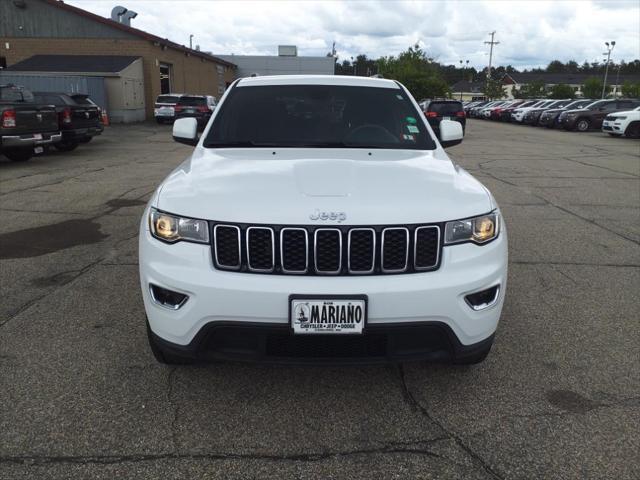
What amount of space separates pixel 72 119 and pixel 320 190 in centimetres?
1387

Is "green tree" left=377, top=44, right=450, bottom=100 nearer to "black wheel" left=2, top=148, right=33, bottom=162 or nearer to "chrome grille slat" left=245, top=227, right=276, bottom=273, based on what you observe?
"black wheel" left=2, top=148, right=33, bottom=162

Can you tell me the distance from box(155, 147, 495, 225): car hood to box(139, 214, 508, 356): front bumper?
0.71 feet

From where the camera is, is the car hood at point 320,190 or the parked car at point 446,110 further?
the parked car at point 446,110

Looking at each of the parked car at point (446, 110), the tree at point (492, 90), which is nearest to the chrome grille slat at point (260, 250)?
the parked car at point (446, 110)

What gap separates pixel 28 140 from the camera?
468 inches

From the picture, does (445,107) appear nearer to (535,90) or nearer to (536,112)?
(536,112)

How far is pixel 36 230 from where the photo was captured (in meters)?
6.42

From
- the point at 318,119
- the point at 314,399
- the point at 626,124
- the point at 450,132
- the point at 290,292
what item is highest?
the point at 318,119

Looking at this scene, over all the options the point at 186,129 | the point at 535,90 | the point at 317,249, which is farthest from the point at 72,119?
the point at 535,90

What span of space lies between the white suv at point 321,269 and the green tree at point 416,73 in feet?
175

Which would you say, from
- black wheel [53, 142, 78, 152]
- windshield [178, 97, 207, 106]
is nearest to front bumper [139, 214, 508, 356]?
black wheel [53, 142, 78, 152]

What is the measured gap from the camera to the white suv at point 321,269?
2.45m

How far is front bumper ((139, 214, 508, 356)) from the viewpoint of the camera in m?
2.44

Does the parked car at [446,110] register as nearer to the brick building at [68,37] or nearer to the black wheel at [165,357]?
the brick building at [68,37]
